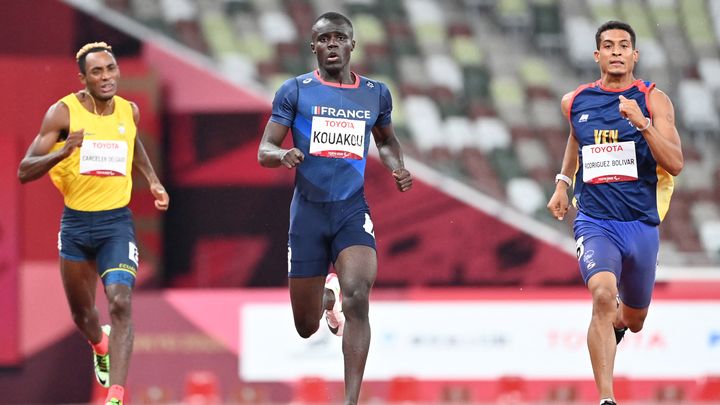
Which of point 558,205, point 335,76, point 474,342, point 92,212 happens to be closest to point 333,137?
point 335,76

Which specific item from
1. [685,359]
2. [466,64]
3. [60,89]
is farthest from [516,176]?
[60,89]

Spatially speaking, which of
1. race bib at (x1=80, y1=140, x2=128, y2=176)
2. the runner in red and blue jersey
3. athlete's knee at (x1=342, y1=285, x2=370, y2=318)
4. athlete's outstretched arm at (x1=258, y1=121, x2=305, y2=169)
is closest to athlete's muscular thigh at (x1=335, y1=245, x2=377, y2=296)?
athlete's knee at (x1=342, y1=285, x2=370, y2=318)

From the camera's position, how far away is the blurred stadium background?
528 inches

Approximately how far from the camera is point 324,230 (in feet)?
28.1

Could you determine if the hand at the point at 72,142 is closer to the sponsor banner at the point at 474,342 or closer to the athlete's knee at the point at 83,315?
the athlete's knee at the point at 83,315

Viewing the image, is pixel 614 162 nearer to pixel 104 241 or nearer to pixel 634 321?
pixel 634 321

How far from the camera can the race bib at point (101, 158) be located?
31.0 feet

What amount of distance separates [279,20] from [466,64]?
2.16 m

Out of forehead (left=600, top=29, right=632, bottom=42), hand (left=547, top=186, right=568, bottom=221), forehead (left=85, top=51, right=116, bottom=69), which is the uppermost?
forehead (left=85, top=51, right=116, bottom=69)

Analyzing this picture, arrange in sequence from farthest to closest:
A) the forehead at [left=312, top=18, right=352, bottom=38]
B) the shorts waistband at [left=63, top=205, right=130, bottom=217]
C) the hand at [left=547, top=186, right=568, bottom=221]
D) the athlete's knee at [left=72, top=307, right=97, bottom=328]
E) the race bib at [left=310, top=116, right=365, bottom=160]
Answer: the athlete's knee at [left=72, top=307, right=97, bottom=328] < the shorts waistband at [left=63, top=205, right=130, bottom=217] < the hand at [left=547, top=186, right=568, bottom=221] < the race bib at [left=310, top=116, right=365, bottom=160] < the forehead at [left=312, top=18, right=352, bottom=38]

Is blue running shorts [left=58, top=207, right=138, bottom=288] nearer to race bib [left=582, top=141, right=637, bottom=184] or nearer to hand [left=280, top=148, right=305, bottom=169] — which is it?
hand [left=280, top=148, right=305, bottom=169]

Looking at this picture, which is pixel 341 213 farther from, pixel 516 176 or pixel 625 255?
pixel 516 176

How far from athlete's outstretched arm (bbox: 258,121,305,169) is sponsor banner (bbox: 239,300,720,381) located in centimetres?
510

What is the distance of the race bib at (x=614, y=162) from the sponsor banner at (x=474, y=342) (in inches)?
195
